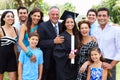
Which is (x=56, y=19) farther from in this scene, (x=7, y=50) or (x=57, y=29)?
(x=7, y=50)

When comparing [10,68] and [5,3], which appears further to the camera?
[5,3]

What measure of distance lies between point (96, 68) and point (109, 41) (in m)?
0.49

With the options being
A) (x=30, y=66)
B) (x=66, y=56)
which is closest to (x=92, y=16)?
(x=66, y=56)

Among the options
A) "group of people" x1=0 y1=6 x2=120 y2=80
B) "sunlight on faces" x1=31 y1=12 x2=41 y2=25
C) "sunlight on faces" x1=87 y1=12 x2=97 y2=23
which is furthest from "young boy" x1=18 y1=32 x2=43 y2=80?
"sunlight on faces" x1=87 y1=12 x2=97 y2=23

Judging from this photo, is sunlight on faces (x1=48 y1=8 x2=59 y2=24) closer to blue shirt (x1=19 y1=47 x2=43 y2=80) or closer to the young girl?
blue shirt (x1=19 y1=47 x2=43 y2=80)

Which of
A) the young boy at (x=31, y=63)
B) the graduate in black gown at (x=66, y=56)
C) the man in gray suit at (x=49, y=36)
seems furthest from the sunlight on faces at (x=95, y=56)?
the young boy at (x=31, y=63)

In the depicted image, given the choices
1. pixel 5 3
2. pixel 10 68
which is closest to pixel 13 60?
pixel 10 68

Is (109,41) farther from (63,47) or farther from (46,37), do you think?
(46,37)

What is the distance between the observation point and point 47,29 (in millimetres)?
5152

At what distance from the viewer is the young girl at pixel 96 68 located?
190 inches

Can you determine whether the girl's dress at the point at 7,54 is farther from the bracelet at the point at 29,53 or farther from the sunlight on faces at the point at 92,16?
the sunlight on faces at the point at 92,16

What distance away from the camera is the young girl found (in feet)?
15.8

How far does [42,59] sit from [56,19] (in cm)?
74

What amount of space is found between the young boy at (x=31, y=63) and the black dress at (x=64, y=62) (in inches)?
12.5
